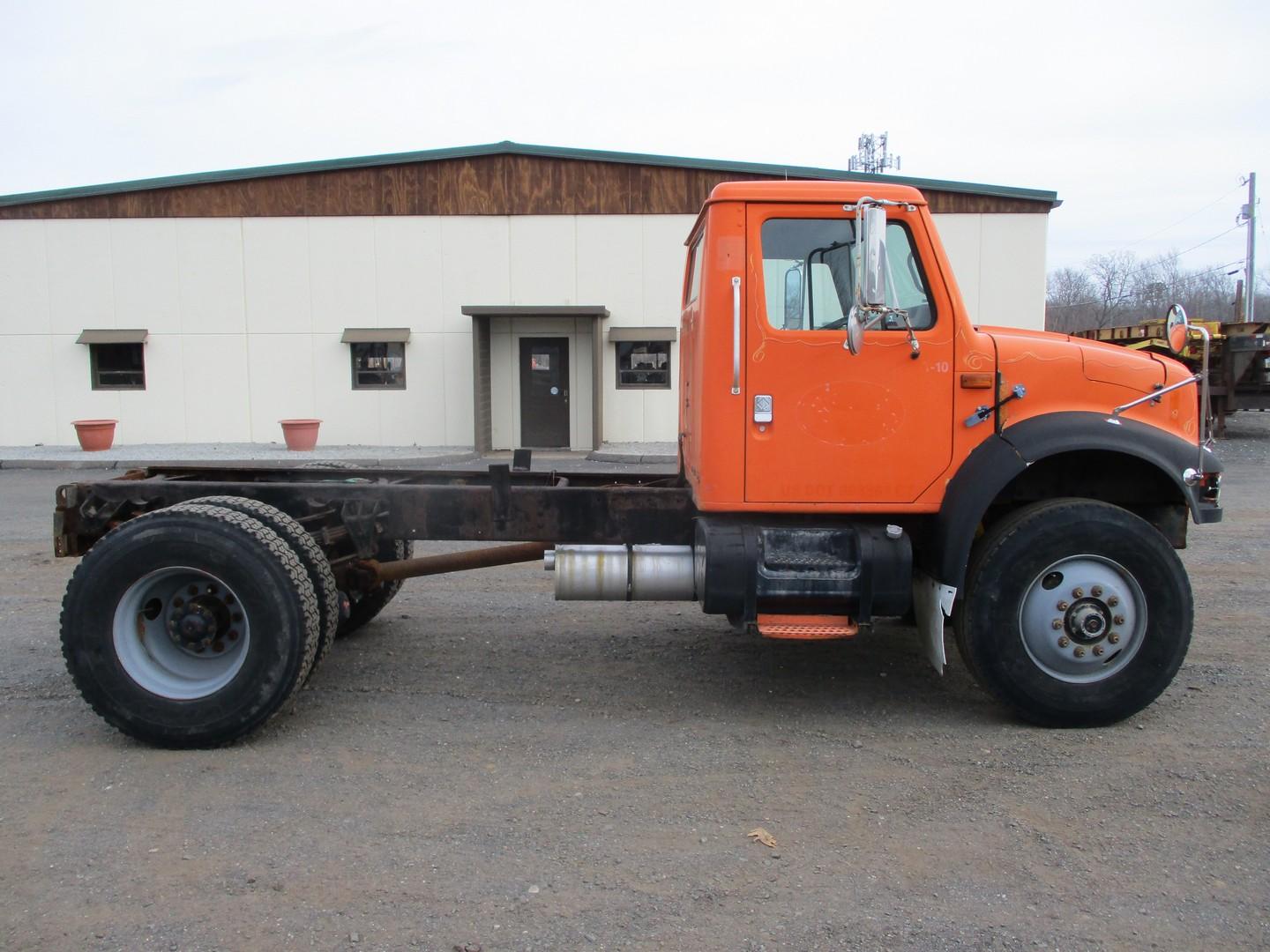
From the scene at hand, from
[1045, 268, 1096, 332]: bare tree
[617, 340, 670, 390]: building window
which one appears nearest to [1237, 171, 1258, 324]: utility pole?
[1045, 268, 1096, 332]: bare tree

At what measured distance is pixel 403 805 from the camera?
4035 mm

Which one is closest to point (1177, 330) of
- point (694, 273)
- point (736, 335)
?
point (736, 335)

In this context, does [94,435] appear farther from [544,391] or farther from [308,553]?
[308,553]

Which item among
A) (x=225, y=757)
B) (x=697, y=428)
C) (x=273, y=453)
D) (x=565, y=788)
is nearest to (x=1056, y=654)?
(x=697, y=428)

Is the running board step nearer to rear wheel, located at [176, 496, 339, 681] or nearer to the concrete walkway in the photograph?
rear wheel, located at [176, 496, 339, 681]

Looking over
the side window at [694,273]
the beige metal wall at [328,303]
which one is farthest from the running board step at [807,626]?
the beige metal wall at [328,303]

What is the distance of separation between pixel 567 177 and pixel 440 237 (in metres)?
2.89

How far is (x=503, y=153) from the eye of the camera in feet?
65.9

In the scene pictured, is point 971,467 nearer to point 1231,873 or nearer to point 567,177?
point 1231,873

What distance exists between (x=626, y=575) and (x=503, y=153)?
54.7 feet

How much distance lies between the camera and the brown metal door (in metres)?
21.3

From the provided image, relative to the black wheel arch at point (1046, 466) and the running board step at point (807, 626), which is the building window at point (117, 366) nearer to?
the running board step at point (807, 626)

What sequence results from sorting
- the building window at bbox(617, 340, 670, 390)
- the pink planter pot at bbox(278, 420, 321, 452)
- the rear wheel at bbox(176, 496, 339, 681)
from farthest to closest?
the building window at bbox(617, 340, 670, 390)
the pink planter pot at bbox(278, 420, 321, 452)
the rear wheel at bbox(176, 496, 339, 681)

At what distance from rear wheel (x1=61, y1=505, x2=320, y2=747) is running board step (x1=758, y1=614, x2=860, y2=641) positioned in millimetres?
2159
